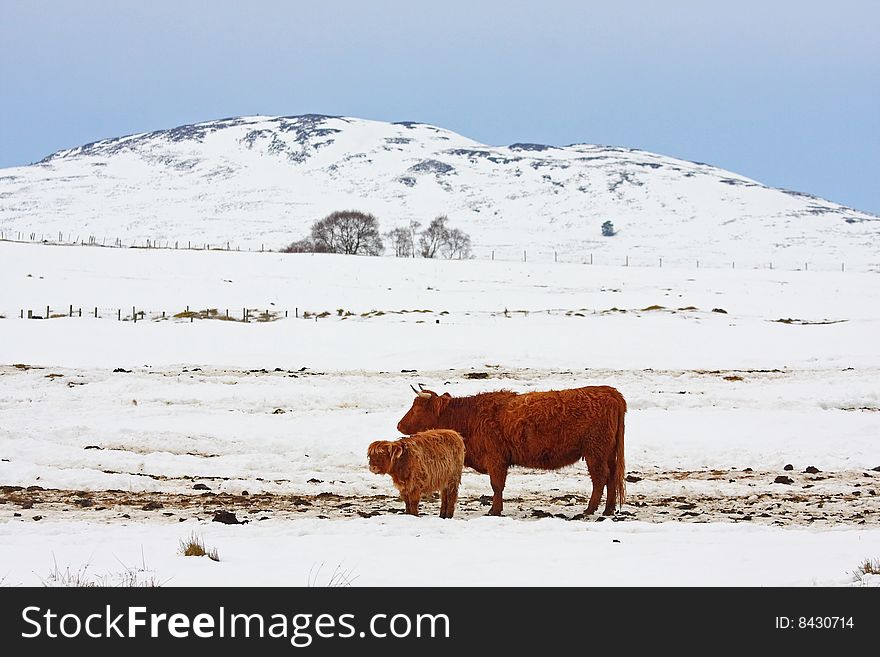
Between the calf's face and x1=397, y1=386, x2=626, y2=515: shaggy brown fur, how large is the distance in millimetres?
1565

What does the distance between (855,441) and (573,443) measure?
7.87m

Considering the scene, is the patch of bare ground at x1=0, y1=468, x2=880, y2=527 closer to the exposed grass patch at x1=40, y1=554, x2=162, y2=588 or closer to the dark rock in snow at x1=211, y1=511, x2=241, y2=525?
the dark rock in snow at x1=211, y1=511, x2=241, y2=525

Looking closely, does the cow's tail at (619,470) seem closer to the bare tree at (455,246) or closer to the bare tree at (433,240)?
the bare tree at (433,240)

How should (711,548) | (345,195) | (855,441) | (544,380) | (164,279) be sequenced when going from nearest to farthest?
1. (711,548)
2. (855,441)
3. (544,380)
4. (164,279)
5. (345,195)

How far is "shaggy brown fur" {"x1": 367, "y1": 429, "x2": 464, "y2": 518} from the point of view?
11.6m

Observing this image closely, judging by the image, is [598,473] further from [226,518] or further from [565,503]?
[226,518]

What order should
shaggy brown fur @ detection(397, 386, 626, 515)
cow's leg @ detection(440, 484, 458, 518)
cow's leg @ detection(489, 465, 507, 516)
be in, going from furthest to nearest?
shaggy brown fur @ detection(397, 386, 626, 515) → cow's leg @ detection(489, 465, 507, 516) → cow's leg @ detection(440, 484, 458, 518)

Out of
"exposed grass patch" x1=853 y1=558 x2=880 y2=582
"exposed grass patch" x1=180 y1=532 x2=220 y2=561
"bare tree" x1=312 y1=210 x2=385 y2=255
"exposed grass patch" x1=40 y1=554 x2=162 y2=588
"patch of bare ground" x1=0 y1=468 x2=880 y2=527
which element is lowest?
"patch of bare ground" x1=0 y1=468 x2=880 y2=527

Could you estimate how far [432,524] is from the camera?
10.4 metres

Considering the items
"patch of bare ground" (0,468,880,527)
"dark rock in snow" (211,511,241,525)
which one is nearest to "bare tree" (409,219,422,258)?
"patch of bare ground" (0,468,880,527)

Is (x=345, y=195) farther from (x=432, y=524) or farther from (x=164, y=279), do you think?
(x=432, y=524)

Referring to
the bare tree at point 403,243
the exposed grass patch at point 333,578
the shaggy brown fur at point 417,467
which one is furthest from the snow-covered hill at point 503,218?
the exposed grass patch at point 333,578

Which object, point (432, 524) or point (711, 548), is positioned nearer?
point (711, 548)
